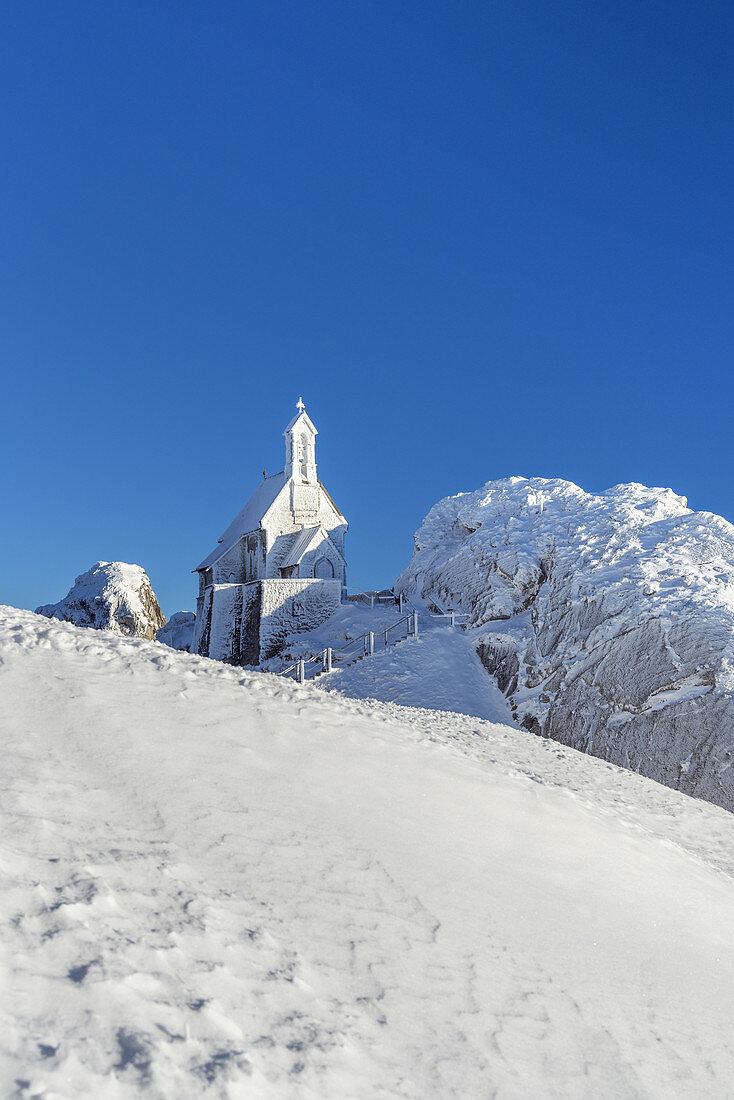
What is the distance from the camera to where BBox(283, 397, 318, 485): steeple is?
1566 inches

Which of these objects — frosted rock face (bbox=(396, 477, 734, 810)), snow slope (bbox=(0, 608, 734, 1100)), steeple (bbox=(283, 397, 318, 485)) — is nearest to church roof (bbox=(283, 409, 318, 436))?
steeple (bbox=(283, 397, 318, 485))

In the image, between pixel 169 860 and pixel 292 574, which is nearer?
pixel 169 860

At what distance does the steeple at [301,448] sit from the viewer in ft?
131

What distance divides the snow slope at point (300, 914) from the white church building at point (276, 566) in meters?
25.2

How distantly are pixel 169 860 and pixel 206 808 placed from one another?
807 mm

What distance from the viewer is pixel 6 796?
13.2 feet

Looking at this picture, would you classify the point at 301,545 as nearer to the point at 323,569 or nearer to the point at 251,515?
the point at 323,569

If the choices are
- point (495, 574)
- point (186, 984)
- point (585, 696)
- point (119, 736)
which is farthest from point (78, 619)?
point (186, 984)

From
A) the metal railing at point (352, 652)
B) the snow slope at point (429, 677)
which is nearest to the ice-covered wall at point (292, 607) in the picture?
the metal railing at point (352, 652)

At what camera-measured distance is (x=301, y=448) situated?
4047cm

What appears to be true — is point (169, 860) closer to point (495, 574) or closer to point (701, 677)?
point (701, 677)

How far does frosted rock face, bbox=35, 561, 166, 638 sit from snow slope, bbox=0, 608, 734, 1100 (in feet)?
132

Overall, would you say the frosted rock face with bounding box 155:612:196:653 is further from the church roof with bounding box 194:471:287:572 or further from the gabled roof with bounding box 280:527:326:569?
the gabled roof with bounding box 280:527:326:569

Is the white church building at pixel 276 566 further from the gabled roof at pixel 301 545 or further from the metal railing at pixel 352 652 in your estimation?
the metal railing at pixel 352 652
